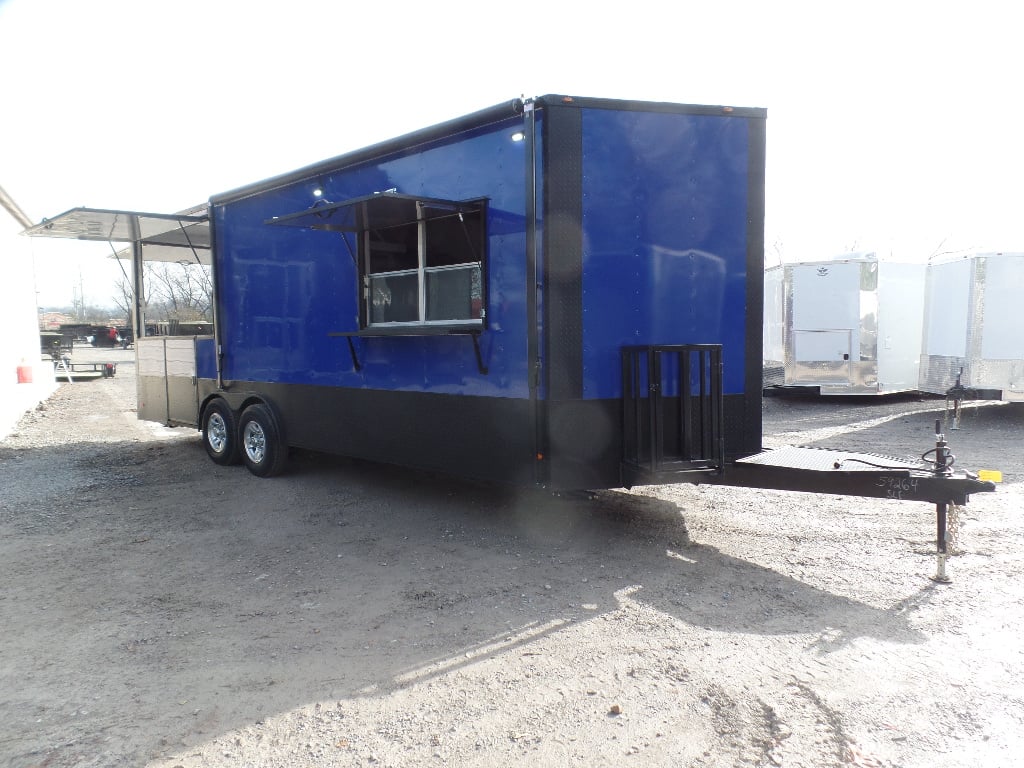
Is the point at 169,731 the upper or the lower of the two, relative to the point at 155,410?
lower

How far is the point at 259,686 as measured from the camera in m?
3.25

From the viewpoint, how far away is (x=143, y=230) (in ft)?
28.6

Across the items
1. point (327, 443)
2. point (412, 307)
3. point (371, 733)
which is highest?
point (412, 307)

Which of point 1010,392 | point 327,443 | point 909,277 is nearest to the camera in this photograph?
point 327,443

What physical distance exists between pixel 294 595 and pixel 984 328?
1065 cm

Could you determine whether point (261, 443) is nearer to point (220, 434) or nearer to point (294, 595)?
point (220, 434)

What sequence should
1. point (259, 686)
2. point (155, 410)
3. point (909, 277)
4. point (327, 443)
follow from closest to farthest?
point (259, 686), point (327, 443), point (155, 410), point (909, 277)

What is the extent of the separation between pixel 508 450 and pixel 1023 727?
318 cm

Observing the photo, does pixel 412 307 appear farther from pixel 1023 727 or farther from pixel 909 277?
pixel 909 277

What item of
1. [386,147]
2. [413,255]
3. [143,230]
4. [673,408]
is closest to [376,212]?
[413,255]

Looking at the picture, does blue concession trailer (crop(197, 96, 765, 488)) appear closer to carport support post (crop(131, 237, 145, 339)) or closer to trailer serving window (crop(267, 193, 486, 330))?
trailer serving window (crop(267, 193, 486, 330))

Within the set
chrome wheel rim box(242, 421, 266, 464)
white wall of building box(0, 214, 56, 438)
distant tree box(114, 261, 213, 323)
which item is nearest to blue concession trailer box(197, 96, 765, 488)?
chrome wheel rim box(242, 421, 266, 464)

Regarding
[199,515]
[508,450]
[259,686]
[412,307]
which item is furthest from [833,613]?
[199,515]

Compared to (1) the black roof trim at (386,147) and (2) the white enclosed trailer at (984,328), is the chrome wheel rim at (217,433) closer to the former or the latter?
(1) the black roof trim at (386,147)
